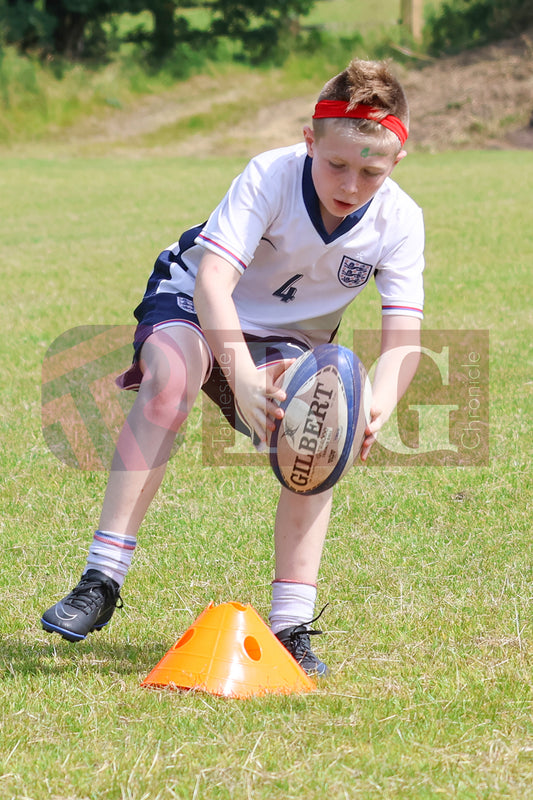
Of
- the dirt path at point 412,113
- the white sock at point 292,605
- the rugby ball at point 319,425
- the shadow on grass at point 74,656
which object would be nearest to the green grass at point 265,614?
the shadow on grass at point 74,656

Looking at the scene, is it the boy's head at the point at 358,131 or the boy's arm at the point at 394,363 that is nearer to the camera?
the boy's head at the point at 358,131

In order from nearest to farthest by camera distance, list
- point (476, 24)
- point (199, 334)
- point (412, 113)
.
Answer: point (199, 334)
point (412, 113)
point (476, 24)

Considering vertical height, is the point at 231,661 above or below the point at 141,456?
below

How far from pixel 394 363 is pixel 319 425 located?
0.45 m

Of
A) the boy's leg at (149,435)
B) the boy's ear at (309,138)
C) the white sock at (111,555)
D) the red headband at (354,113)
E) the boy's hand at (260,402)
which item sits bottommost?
the white sock at (111,555)

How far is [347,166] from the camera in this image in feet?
9.60

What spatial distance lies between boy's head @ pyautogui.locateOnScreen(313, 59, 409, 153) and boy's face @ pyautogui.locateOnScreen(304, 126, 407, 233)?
0.02 m

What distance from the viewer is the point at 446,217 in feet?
42.5

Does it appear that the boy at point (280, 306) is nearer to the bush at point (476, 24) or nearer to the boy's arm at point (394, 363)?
the boy's arm at point (394, 363)

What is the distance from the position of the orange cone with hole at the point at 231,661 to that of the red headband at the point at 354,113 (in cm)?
142

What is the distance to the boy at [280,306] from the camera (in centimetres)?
290

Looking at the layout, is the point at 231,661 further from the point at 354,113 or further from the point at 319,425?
the point at 354,113

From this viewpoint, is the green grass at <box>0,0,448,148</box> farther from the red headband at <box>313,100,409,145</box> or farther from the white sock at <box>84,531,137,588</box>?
the white sock at <box>84,531,137,588</box>

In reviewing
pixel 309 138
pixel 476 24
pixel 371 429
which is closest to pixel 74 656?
pixel 371 429
